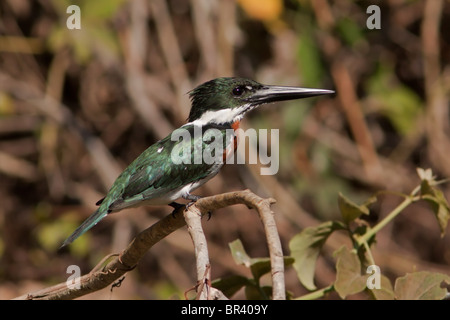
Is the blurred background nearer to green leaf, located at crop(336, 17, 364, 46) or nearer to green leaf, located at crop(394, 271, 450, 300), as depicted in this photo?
green leaf, located at crop(336, 17, 364, 46)

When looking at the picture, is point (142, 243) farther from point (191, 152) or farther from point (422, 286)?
point (422, 286)

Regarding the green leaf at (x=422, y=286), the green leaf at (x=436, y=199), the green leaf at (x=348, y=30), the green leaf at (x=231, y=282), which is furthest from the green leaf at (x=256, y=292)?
the green leaf at (x=348, y=30)

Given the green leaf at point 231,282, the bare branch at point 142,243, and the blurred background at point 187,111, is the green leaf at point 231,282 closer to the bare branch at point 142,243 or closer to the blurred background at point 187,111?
the bare branch at point 142,243

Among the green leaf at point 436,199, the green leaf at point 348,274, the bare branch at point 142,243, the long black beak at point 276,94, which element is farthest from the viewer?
the long black beak at point 276,94

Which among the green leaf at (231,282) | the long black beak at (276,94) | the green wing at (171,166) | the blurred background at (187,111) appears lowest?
the green leaf at (231,282)

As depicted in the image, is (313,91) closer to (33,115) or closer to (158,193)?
(158,193)

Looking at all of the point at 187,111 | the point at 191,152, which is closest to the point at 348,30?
the point at 187,111
